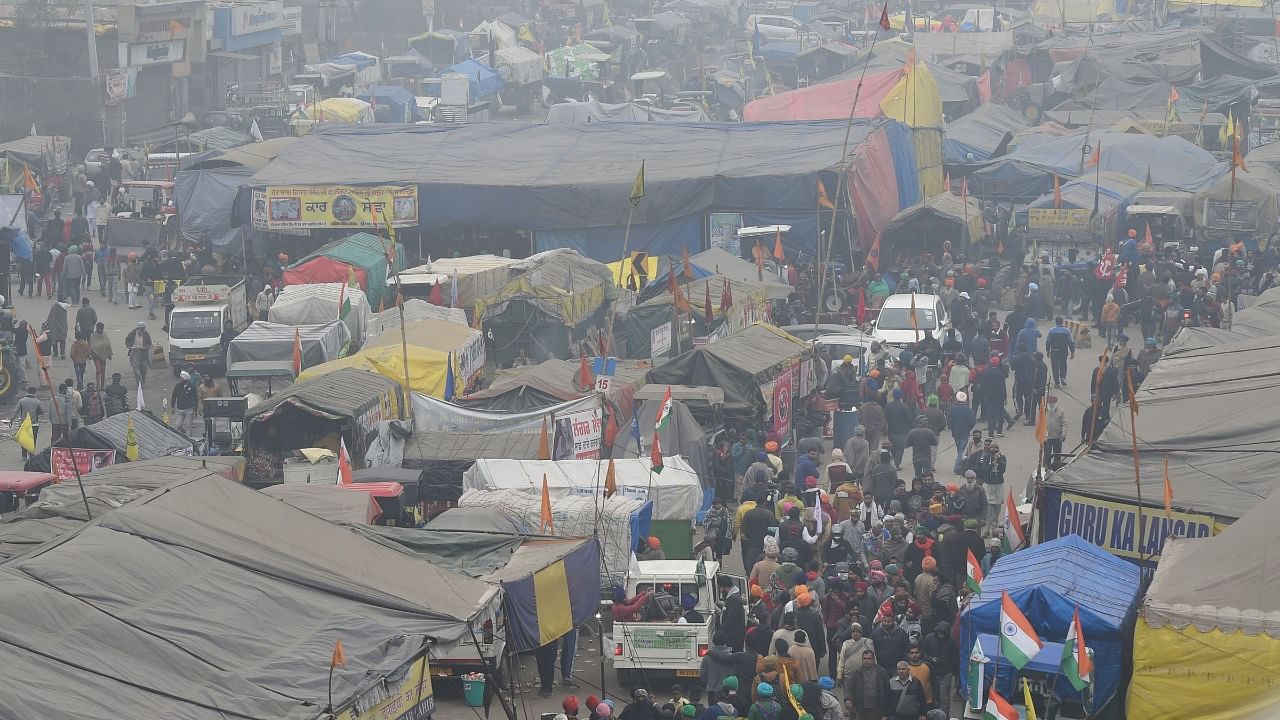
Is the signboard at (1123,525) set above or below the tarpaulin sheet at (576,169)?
above

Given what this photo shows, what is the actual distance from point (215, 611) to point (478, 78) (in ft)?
168

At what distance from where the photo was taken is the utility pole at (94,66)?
4906 cm

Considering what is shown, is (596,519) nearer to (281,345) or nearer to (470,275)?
(281,345)

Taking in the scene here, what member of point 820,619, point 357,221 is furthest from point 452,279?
point 820,619

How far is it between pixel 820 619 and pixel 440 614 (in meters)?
3.90

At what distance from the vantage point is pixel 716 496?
21.9 m

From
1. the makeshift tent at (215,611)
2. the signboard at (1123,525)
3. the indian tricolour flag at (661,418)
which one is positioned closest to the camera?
the makeshift tent at (215,611)

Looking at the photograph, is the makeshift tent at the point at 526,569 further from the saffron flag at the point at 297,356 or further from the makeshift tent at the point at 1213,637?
the saffron flag at the point at 297,356

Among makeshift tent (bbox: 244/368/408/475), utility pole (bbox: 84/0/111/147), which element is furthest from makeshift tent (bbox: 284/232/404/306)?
utility pole (bbox: 84/0/111/147)

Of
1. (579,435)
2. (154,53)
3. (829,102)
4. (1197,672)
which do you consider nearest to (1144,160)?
(829,102)

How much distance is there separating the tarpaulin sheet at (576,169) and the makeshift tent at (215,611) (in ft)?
70.6

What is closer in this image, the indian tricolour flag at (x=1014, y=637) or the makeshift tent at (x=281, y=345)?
the indian tricolour flag at (x=1014, y=637)

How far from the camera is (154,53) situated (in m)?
56.2

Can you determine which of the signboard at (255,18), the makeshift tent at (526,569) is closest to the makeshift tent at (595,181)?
the makeshift tent at (526,569)
